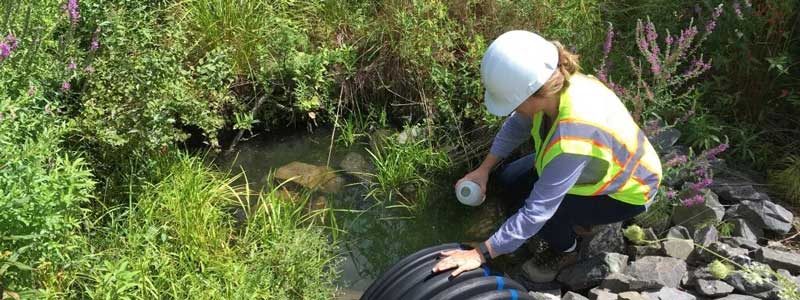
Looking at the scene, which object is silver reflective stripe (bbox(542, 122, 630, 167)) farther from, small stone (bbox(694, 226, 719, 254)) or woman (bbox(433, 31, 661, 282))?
small stone (bbox(694, 226, 719, 254))

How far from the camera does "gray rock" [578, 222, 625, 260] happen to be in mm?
3367

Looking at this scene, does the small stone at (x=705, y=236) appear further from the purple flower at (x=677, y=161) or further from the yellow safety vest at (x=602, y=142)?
the yellow safety vest at (x=602, y=142)

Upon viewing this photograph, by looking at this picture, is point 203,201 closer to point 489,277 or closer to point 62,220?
point 62,220

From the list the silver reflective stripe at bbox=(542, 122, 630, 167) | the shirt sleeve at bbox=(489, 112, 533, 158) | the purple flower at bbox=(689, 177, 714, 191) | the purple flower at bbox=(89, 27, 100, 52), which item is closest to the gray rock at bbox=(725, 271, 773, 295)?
the purple flower at bbox=(689, 177, 714, 191)

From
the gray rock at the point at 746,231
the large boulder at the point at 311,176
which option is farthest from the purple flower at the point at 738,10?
the large boulder at the point at 311,176

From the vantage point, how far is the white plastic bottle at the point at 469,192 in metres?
3.34

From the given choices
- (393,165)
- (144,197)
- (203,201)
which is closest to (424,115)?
(393,165)

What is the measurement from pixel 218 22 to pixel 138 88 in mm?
1011

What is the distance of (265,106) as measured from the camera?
14.0 ft

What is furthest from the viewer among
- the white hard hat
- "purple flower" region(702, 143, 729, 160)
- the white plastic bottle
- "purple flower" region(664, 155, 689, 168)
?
the white plastic bottle

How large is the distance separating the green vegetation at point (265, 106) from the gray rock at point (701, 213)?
0.10 m

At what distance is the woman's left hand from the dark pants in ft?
1.98

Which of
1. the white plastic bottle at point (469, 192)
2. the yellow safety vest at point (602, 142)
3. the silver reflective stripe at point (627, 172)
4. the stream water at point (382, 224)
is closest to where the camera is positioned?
the yellow safety vest at point (602, 142)

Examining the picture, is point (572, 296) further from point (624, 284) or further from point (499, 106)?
point (499, 106)
